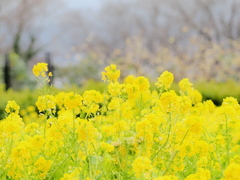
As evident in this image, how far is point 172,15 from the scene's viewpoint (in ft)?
95.5

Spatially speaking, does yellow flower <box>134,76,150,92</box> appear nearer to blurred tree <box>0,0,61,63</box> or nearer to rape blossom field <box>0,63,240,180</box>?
rape blossom field <box>0,63,240,180</box>

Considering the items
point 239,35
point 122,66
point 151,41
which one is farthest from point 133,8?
point 122,66

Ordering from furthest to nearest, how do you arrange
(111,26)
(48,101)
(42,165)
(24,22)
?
1. (111,26)
2. (24,22)
3. (48,101)
4. (42,165)

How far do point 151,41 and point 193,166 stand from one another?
27248 mm

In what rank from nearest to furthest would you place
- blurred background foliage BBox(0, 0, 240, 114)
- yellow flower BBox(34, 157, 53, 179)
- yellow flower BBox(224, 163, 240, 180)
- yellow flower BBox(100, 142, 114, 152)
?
yellow flower BBox(224, 163, 240, 180), yellow flower BBox(100, 142, 114, 152), yellow flower BBox(34, 157, 53, 179), blurred background foliage BBox(0, 0, 240, 114)

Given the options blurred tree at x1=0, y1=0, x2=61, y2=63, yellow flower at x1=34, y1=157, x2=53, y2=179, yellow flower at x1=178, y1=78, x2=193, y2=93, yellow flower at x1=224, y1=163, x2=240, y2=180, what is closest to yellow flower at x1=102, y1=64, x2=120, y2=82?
yellow flower at x1=178, y1=78, x2=193, y2=93

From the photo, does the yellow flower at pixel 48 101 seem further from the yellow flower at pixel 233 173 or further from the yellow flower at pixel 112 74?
the yellow flower at pixel 233 173

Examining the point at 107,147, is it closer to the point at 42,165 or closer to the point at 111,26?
the point at 42,165

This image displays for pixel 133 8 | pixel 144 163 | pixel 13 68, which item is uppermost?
pixel 133 8

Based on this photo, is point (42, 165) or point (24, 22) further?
point (24, 22)

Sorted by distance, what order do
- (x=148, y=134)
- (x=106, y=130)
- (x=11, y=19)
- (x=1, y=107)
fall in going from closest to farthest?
(x=148, y=134) < (x=106, y=130) < (x=1, y=107) < (x=11, y=19)

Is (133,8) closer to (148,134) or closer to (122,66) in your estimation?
(122,66)

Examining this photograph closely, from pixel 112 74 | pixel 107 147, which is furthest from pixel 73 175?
pixel 112 74

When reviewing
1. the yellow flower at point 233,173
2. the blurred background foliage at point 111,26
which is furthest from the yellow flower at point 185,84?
the blurred background foliage at point 111,26
